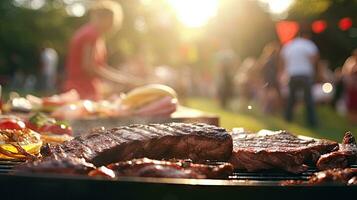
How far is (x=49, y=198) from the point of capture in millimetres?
2264

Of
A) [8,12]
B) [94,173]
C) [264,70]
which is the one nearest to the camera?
[94,173]

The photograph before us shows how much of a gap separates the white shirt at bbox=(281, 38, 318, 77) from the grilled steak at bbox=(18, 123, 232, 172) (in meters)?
10.9

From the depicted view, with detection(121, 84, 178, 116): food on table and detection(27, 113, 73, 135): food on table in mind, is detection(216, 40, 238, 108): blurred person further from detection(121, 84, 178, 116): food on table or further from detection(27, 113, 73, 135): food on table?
detection(27, 113, 73, 135): food on table

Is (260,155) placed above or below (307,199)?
above

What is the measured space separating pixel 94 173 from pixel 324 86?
2125 centimetres

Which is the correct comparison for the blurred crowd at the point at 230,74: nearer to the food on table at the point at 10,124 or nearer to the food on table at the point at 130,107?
the food on table at the point at 130,107

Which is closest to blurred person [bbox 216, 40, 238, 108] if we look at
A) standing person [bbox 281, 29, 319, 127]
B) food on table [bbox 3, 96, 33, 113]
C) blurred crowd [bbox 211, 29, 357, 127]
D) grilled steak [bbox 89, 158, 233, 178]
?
blurred crowd [bbox 211, 29, 357, 127]

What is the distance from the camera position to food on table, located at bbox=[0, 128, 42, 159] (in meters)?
3.18

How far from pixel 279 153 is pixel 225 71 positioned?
17.0m

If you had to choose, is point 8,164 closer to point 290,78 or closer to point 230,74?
point 290,78

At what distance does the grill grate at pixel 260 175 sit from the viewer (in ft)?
9.68

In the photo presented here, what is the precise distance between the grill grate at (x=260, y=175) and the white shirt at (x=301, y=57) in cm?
1080

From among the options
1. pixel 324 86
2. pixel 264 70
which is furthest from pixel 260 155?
pixel 324 86

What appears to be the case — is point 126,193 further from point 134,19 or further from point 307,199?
point 134,19
